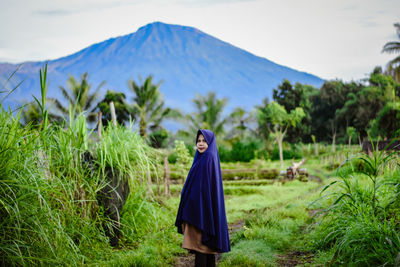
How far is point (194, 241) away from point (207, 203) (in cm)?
46

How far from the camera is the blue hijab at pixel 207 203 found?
416 centimetres

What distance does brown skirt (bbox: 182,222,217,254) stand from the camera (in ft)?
13.8

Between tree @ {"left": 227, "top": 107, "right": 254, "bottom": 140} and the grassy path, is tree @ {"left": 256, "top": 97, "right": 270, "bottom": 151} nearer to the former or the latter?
tree @ {"left": 227, "top": 107, "right": 254, "bottom": 140}

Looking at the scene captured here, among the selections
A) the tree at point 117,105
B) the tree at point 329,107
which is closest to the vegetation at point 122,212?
the tree at point 117,105

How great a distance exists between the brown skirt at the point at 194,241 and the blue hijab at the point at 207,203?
50 millimetres

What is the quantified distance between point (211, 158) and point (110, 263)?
5.73 feet

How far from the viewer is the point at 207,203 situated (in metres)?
4.19

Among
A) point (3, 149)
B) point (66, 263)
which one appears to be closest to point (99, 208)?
point (66, 263)

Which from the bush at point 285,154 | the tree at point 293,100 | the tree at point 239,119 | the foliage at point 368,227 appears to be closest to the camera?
the foliage at point 368,227

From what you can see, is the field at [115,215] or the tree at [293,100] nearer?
the field at [115,215]

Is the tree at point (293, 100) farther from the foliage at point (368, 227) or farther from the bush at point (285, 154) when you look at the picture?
the foliage at point (368, 227)

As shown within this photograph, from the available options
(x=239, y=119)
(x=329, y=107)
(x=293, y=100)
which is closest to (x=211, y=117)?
(x=239, y=119)

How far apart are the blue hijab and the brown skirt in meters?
0.05

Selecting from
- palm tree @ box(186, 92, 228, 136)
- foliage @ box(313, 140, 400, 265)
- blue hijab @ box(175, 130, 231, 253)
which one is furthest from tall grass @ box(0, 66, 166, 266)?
palm tree @ box(186, 92, 228, 136)
